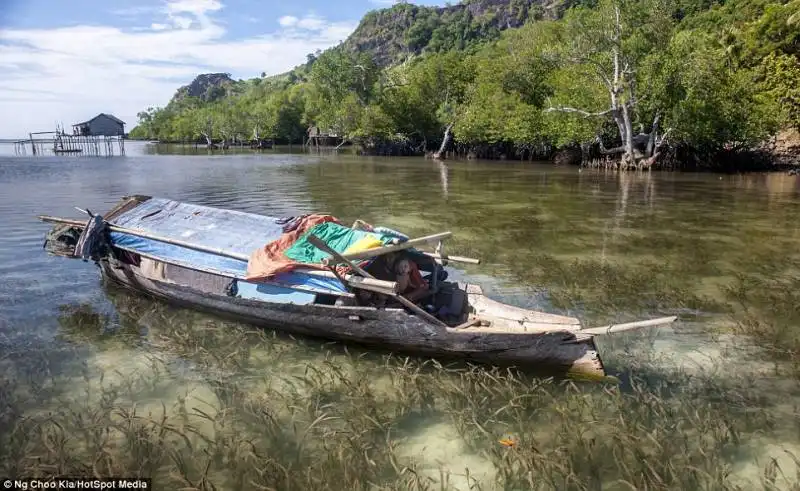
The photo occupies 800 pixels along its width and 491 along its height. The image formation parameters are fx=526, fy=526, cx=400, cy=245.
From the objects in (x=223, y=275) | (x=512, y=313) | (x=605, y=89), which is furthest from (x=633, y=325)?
(x=605, y=89)

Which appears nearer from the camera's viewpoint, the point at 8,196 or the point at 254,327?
the point at 254,327

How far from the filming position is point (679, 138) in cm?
3353

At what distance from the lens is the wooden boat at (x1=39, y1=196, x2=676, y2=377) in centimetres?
649

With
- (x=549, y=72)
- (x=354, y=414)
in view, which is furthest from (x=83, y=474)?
(x=549, y=72)

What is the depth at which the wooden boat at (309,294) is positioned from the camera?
21.3 feet

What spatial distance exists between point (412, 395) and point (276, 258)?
129 inches

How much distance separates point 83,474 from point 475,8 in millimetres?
169739

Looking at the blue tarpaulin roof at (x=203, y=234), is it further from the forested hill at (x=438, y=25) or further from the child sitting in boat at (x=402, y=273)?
the forested hill at (x=438, y=25)

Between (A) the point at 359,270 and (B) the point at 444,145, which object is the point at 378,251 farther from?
(B) the point at 444,145

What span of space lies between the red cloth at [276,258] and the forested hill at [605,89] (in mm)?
28675

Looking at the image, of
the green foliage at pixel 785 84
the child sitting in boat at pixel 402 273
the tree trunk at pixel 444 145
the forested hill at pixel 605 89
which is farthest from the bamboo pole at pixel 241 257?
the tree trunk at pixel 444 145

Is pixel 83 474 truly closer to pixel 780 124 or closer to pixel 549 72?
pixel 780 124

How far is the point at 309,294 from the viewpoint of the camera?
7.86 meters

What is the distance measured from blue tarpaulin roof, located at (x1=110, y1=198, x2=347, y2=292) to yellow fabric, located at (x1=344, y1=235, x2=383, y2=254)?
1.96 feet
